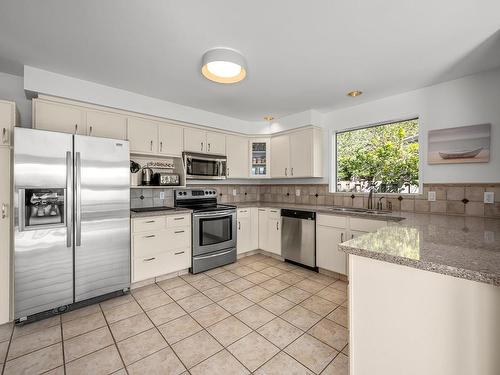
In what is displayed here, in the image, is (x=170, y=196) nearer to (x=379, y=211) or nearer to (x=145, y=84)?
(x=145, y=84)

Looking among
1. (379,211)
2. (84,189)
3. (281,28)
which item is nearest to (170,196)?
(84,189)

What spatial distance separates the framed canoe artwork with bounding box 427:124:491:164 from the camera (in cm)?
238

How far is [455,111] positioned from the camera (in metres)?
2.56

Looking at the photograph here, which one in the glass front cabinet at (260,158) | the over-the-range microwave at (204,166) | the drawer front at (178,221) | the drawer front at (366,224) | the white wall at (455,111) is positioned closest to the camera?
the white wall at (455,111)

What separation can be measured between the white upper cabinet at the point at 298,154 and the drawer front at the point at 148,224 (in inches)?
84.6

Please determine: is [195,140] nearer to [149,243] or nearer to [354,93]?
[149,243]

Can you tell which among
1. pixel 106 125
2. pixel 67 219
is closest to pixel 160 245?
pixel 67 219

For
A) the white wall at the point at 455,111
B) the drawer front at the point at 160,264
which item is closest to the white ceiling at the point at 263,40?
the white wall at the point at 455,111

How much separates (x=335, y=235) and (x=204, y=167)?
218 centimetres

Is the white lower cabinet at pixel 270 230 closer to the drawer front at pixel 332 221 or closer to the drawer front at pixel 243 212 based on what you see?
the drawer front at pixel 243 212

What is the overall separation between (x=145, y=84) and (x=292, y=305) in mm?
2992

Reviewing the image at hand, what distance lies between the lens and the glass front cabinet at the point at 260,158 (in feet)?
14.1

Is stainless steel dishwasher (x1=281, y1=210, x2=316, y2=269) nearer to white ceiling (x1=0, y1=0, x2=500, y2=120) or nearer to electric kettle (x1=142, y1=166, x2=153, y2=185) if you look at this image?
white ceiling (x1=0, y1=0, x2=500, y2=120)

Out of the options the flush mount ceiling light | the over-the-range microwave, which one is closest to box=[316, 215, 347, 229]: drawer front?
the over-the-range microwave
